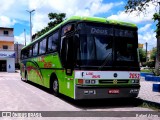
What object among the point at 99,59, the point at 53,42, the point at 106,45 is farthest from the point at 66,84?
the point at 53,42

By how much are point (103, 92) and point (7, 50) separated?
148ft

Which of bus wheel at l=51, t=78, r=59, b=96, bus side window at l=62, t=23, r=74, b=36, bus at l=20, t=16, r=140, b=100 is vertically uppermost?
bus side window at l=62, t=23, r=74, b=36

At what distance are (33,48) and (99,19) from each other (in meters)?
9.34

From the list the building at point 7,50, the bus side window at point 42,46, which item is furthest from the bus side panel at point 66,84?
the building at point 7,50

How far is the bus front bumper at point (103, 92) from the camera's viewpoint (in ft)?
30.0

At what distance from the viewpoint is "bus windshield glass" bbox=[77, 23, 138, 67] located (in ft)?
30.2

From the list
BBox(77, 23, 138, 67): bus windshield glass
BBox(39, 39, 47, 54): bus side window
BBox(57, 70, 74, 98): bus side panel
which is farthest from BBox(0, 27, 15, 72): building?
BBox(77, 23, 138, 67): bus windshield glass

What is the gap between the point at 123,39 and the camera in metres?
9.87

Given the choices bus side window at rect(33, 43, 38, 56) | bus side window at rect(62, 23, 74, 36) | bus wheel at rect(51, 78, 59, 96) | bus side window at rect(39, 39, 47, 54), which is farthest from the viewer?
bus side window at rect(33, 43, 38, 56)

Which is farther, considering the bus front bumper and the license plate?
the license plate

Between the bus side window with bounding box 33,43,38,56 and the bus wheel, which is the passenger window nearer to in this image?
the bus side window with bounding box 33,43,38,56

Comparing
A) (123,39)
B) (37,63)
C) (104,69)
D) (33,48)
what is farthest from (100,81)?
(33,48)

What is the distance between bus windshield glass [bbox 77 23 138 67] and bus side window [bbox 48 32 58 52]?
9.65 ft

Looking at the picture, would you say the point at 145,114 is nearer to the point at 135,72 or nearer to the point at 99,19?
the point at 135,72
